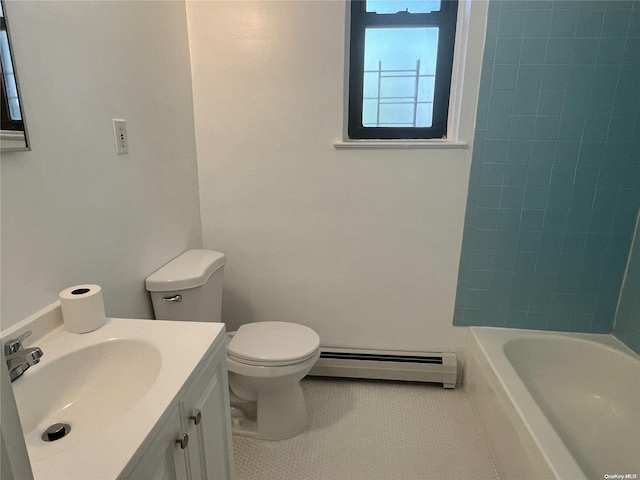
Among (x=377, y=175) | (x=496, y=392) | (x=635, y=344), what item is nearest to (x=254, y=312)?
(x=377, y=175)

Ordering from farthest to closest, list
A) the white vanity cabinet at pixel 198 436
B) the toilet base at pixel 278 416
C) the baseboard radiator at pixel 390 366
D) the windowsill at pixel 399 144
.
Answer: the baseboard radiator at pixel 390 366 → the windowsill at pixel 399 144 → the toilet base at pixel 278 416 → the white vanity cabinet at pixel 198 436

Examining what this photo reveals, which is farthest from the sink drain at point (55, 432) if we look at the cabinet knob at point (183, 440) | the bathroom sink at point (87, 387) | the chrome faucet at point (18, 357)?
the cabinet knob at point (183, 440)

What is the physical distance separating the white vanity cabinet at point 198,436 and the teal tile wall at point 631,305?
185 cm

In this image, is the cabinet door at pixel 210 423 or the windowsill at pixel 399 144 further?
the windowsill at pixel 399 144

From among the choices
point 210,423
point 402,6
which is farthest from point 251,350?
point 402,6

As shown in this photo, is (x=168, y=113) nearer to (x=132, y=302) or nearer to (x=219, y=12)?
(x=219, y=12)

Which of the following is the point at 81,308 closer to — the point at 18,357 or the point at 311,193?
the point at 18,357

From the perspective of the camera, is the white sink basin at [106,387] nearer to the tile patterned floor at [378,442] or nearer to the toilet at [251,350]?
the toilet at [251,350]

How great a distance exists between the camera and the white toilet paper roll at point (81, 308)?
1045 millimetres

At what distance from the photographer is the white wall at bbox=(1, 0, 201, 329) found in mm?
968

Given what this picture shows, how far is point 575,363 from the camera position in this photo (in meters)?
1.93

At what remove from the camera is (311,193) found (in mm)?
1994

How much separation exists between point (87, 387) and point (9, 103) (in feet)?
2.29

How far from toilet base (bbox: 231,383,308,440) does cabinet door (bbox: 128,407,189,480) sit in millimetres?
792
